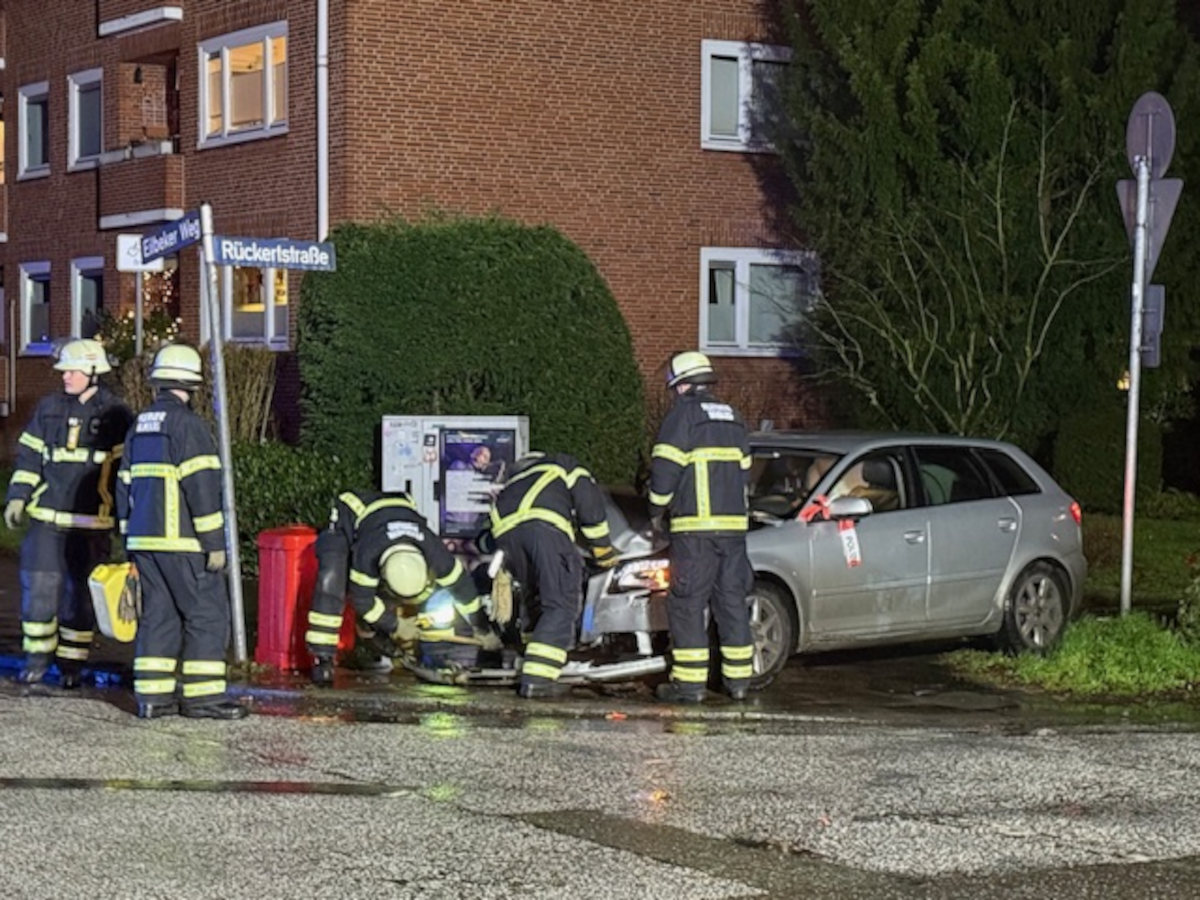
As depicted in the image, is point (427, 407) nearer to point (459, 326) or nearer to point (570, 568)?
point (459, 326)

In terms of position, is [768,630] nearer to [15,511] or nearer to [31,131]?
[15,511]

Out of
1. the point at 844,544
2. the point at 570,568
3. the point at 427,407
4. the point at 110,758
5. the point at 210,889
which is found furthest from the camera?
the point at 427,407

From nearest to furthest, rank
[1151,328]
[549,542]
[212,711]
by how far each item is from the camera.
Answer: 1. [212,711]
2. [549,542]
3. [1151,328]

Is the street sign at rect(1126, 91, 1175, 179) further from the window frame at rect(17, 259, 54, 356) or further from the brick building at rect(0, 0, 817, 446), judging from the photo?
the window frame at rect(17, 259, 54, 356)

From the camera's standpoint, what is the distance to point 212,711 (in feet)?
36.9

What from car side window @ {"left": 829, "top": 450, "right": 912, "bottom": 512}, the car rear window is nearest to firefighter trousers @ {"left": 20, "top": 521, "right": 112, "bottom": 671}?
car side window @ {"left": 829, "top": 450, "right": 912, "bottom": 512}

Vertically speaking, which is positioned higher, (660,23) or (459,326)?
(660,23)

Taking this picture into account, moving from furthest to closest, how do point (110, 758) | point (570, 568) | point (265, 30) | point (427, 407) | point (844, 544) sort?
point (265, 30)
point (427, 407)
point (844, 544)
point (570, 568)
point (110, 758)

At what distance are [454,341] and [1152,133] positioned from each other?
8.11 metres

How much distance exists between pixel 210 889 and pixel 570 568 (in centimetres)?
507

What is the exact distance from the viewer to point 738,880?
761 centimetres

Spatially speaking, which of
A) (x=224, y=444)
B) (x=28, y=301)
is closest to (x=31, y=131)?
(x=28, y=301)

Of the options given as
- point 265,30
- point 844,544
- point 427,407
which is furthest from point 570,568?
point 265,30

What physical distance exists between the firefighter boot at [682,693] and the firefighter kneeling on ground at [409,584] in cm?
130
